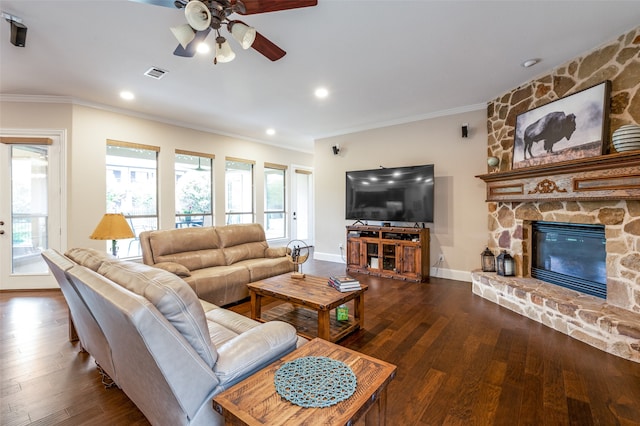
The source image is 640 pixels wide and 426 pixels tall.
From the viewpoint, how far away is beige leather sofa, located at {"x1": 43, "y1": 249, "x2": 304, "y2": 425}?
1.06 metres

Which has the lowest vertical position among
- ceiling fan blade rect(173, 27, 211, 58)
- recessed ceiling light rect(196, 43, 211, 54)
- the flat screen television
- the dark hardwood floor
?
the dark hardwood floor

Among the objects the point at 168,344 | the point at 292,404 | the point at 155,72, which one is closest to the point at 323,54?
the point at 155,72

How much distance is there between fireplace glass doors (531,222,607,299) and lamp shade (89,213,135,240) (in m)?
4.76

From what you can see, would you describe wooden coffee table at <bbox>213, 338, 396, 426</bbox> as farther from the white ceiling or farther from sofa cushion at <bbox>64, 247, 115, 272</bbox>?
the white ceiling

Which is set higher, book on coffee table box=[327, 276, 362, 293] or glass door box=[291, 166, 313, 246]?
glass door box=[291, 166, 313, 246]

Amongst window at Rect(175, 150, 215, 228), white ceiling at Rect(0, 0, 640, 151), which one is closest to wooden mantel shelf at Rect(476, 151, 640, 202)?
white ceiling at Rect(0, 0, 640, 151)

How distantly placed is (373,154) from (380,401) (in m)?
4.76

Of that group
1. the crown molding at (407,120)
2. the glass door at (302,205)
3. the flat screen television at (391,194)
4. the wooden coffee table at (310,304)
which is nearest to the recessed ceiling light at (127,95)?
the wooden coffee table at (310,304)

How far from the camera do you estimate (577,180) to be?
286 centimetres

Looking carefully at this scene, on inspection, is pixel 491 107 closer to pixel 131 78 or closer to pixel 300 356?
pixel 300 356

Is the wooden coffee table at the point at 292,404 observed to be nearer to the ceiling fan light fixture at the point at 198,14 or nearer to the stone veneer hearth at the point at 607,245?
the ceiling fan light fixture at the point at 198,14

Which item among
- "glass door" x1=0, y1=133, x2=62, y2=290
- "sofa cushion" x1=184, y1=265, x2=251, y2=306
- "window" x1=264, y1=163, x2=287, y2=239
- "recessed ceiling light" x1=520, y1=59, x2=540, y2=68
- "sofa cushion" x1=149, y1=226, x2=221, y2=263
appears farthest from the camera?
→ "window" x1=264, y1=163, x2=287, y2=239

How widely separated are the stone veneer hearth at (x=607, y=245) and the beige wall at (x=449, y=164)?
74 cm

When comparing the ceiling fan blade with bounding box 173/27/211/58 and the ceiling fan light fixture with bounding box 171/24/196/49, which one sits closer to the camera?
the ceiling fan light fixture with bounding box 171/24/196/49
